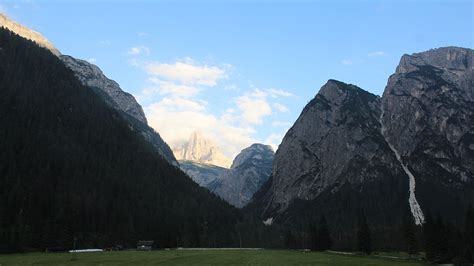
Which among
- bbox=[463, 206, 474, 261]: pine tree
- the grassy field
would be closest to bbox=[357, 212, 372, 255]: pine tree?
the grassy field

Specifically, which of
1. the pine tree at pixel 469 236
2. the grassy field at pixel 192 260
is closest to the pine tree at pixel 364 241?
the grassy field at pixel 192 260

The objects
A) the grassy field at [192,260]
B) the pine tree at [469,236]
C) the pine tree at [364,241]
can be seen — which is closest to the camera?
the grassy field at [192,260]

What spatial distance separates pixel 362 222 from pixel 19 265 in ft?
425

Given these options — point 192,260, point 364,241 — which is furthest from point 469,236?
point 192,260

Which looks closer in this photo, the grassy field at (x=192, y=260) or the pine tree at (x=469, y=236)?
the grassy field at (x=192, y=260)

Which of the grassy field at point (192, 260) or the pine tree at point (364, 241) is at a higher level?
the pine tree at point (364, 241)

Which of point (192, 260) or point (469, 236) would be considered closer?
point (192, 260)

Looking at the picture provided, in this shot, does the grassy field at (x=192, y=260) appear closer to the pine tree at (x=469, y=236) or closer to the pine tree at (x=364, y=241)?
the pine tree at (x=469, y=236)

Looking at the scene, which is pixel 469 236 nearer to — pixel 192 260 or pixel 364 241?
pixel 364 241

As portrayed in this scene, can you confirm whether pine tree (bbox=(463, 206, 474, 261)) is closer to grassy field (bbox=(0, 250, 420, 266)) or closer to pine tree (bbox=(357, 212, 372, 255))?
grassy field (bbox=(0, 250, 420, 266))

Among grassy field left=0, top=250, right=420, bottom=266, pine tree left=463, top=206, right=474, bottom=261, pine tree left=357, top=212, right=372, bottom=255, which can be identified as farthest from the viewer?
pine tree left=357, top=212, right=372, bottom=255

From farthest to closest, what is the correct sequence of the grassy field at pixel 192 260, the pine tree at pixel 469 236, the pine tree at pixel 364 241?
the pine tree at pixel 364 241, the pine tree at pixel 469 236, the grassy field at pixel 192 260

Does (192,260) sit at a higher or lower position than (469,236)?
lower

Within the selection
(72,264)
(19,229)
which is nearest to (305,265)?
(72,264)
